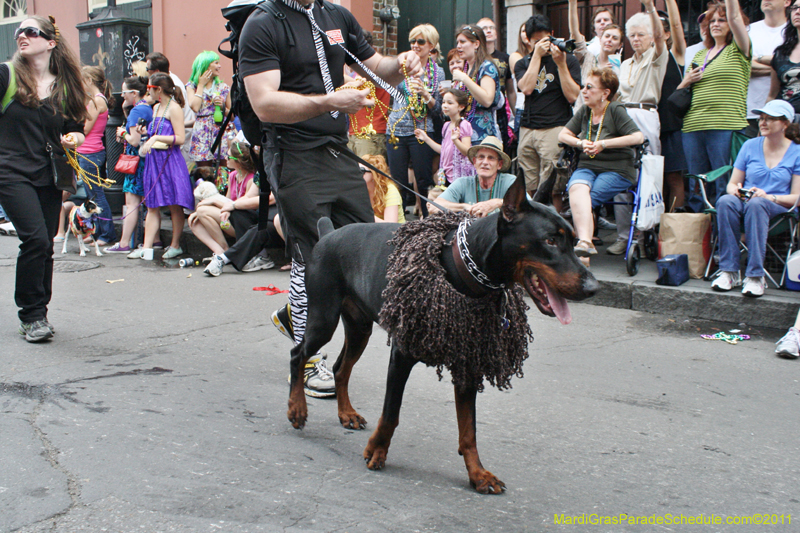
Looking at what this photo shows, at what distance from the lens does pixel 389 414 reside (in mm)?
3096

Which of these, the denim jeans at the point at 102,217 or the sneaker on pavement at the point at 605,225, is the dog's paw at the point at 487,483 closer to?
the sneaker on pavement at the point at 605,225

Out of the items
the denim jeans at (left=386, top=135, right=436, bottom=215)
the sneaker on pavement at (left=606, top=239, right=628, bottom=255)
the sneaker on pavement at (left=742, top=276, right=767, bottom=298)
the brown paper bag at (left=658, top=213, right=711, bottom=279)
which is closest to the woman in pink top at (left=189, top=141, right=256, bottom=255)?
the denim jeans at (left=386, top=135, right=436, bottom=215)

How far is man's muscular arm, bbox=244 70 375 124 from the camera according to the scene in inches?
133

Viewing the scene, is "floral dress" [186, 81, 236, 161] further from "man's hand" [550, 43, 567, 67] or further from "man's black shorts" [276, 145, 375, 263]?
"man's black shorts" [276, 145, 375, 263]

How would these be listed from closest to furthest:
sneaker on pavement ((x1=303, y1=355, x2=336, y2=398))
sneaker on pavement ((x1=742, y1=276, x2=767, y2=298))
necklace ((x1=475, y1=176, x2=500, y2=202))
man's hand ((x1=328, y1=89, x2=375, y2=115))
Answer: man's hand ((x1=328, y1=89, x2=375, y2=115)) < sneaker on pavement ((x1=303, y1=355, x2=336, y2=398)) < sneaker on pavement ((x1=742, y1=276, x2=767, y2=298)) < necklace ((x1=475, y1=176, x2=500, y2=202))

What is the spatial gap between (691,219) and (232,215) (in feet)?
16.3

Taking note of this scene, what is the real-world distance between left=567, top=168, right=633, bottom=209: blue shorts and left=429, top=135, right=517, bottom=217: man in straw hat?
1.26m

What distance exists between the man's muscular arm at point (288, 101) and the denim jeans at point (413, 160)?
206 inches

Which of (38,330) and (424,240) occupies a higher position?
(424,240)

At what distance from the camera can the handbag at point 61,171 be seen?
211 inches

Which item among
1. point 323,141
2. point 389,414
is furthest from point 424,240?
point 323,141

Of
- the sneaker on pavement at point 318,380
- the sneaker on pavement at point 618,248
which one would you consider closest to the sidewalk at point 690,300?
the sneaker on pavement at point 618,248

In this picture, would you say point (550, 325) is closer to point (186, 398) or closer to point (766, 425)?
point (766, 425)

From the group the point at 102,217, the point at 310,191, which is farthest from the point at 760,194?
the point at 102,217
